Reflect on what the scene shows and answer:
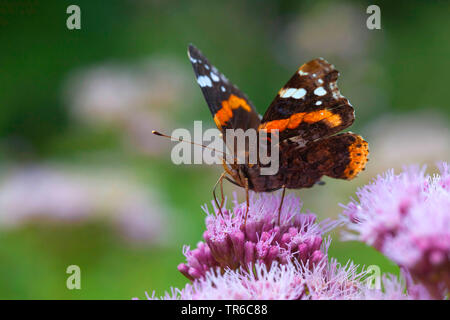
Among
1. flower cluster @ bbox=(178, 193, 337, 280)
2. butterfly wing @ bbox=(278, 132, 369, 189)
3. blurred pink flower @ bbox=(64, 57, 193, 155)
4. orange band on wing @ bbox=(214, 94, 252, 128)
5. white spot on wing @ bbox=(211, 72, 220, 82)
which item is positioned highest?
blurred pink flower @ bbox=(64, 57, 193, 155)

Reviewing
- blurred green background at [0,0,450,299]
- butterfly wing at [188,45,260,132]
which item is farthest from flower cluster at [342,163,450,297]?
blurred green background at [0,0,450,299]

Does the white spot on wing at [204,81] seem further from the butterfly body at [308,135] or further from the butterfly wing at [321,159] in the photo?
the butterfly wing at [321,159]

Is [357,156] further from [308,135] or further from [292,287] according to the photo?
[292,287]

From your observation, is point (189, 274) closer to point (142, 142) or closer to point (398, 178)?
point (398, 178)

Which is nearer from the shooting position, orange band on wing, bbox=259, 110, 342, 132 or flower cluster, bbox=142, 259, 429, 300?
flower cluster, bbox=142, 259, 429, 300

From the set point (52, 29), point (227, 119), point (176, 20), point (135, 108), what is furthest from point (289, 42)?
point (227, 119)

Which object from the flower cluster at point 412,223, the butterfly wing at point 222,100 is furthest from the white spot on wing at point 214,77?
the flower cluster at point 412,223

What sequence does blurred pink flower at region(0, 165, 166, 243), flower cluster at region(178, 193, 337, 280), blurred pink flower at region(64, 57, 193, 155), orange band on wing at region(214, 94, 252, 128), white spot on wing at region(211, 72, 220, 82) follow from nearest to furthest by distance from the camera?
flower cluster at region(178, 193, 337, 280)
orange band on wing at region(214, 94, 252, 128)
white spot on wing at region(211, 72, 220, 82)
blurred pink flower at region(0, 165, 166, 243)
blurred pink flower at region(64, 57, 193, 155)

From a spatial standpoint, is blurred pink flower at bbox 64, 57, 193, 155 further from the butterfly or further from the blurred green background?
the butterfly
